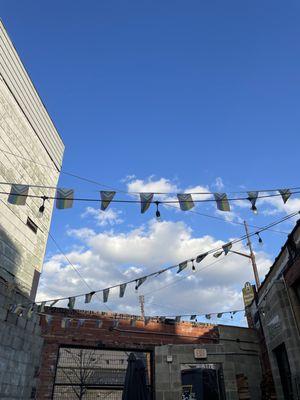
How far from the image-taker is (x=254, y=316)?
16.0 meters

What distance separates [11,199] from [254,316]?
12.5m

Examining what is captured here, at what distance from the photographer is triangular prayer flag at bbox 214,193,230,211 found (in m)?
8.34

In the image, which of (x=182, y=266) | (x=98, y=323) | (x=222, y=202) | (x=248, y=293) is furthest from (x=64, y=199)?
Result: (x=248, y=293)

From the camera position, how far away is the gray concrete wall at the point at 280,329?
10.7 meters

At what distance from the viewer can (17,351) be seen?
36.6 ft

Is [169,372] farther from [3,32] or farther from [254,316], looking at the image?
[3,32]

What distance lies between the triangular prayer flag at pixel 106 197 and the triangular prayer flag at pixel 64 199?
682 mm

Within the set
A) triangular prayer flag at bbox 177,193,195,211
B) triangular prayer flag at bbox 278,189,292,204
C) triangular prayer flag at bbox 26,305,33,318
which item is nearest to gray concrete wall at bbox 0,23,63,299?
triangular prayer flag at bbox 26,305,33,318

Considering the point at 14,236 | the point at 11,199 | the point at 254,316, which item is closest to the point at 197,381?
the point at 254,316

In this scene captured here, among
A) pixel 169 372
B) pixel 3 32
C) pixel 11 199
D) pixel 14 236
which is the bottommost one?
pixel 169 372

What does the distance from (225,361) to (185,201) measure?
9104 mm

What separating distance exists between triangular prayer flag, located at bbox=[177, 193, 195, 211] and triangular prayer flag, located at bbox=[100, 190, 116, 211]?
1538mm

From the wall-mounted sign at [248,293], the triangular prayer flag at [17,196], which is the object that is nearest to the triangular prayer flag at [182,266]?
the triangular prayer flag at [17,196]

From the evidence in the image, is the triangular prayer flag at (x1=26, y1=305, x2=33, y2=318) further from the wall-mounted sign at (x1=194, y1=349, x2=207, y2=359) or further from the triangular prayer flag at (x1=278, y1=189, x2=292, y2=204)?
the triangular prayer flag at (x1=278, y1=189, x2=292, y2=204)
